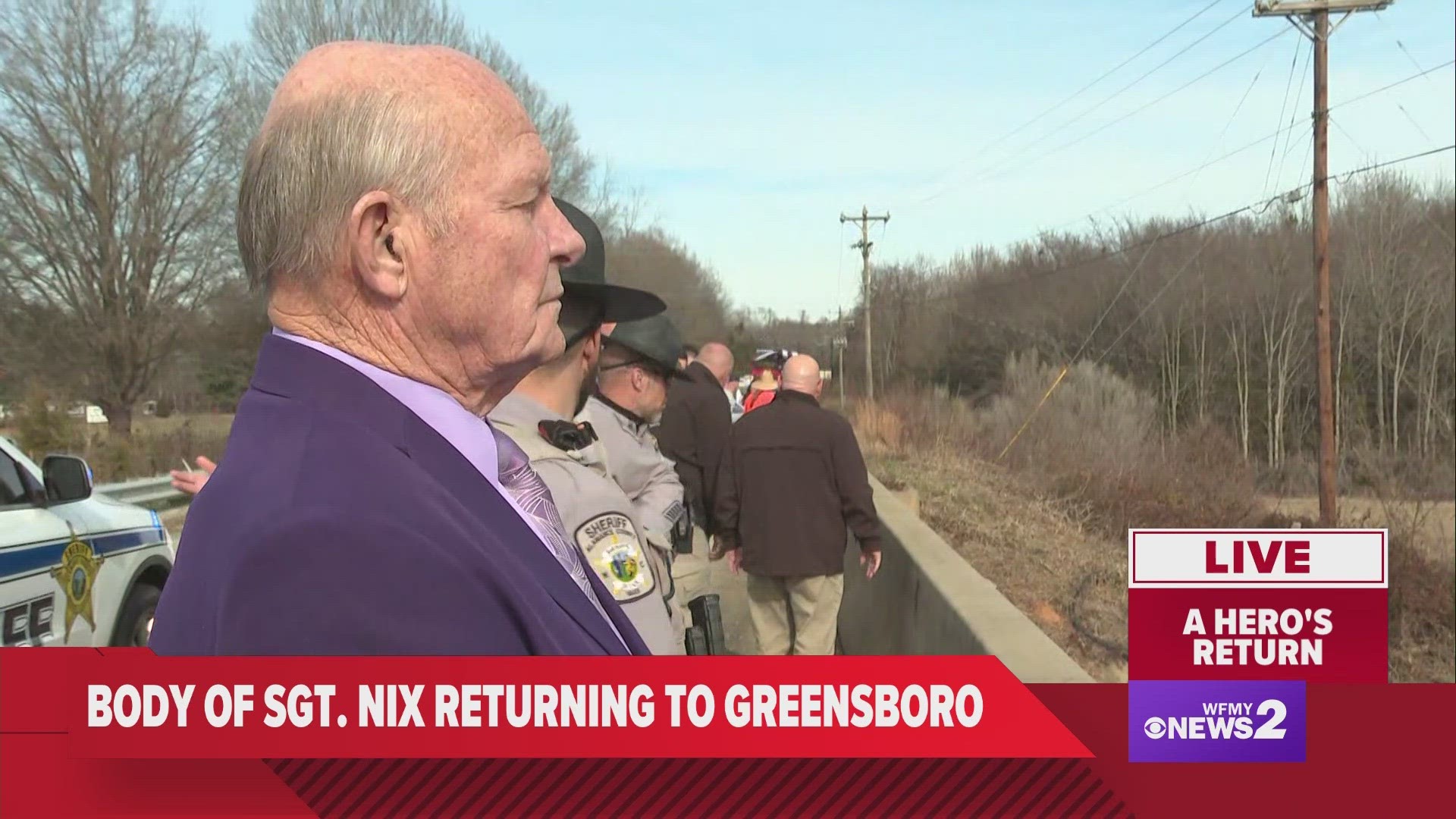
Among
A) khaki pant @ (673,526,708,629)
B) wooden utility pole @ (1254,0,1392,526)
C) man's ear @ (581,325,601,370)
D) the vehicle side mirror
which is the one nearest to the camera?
man's ear @ (581,325,601,370)

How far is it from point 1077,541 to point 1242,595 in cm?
931

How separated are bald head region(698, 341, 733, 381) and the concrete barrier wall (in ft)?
5.51

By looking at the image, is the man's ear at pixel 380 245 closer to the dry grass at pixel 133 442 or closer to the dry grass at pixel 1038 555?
the dry grass at pixel 1038 555

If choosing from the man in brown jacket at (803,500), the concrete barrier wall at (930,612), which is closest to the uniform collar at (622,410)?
the concrete barrier wall at (930,612)

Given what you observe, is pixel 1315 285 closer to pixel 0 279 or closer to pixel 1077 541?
pixel 1077 541

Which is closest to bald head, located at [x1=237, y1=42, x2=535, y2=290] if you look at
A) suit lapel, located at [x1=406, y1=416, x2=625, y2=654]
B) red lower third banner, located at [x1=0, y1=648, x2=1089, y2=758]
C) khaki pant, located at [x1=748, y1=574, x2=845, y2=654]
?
suit lapel, located at [x1=406, y1=416, x2=625, y2=654]

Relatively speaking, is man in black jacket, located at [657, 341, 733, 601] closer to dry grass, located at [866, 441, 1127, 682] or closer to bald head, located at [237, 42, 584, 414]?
dry grass, located at [866, 441, 1127, 682]

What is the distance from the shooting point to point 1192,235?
134 feet

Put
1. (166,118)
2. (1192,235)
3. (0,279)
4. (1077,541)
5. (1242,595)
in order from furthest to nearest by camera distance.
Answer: (1192,235), (166,118), (0,279), (1077,541), (1242,595)

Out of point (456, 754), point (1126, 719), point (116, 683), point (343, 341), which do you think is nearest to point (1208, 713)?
point (1126, 719)

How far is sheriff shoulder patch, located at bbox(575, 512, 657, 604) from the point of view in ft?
6.96

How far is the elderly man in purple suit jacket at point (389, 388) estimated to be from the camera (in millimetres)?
1070

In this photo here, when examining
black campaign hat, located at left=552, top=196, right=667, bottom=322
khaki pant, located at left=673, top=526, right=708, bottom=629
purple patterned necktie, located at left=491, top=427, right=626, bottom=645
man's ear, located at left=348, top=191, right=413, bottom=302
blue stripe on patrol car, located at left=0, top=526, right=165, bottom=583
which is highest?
black campaign hat, located at left=552, top=196, right=667, bottom=322

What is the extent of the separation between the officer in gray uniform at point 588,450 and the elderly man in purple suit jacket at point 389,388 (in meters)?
0.51
